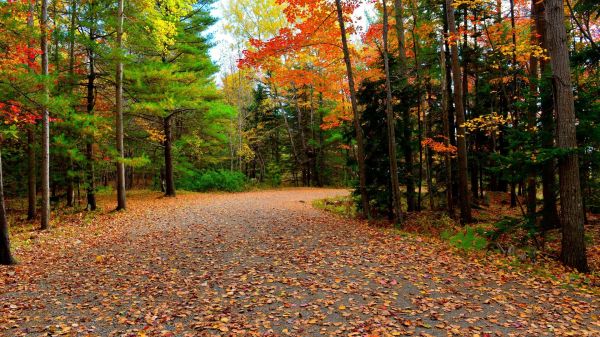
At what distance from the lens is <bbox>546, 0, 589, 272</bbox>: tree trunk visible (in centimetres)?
672

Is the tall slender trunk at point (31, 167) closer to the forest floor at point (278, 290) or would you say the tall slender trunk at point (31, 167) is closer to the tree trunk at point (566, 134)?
the forest floor at point (278, 290)

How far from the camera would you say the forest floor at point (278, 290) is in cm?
469

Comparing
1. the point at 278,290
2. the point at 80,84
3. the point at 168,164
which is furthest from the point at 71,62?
the point at 278,290

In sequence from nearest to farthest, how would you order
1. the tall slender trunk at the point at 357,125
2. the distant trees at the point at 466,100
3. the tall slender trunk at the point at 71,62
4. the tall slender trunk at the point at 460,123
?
the distant trees at the point at 466,100 < the tall slender trunk at the point at 460,123 < the tall slender trunk at the point at 357,125 < the tall slender trunk at the point at 71,62

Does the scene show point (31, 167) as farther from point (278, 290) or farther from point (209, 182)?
point (209, 182)

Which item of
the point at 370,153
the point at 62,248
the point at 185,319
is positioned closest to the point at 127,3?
the point at 62,248

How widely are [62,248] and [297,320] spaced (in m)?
7.73

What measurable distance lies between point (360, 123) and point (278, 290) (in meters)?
8.61

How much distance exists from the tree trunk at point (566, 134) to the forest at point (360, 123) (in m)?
0.03

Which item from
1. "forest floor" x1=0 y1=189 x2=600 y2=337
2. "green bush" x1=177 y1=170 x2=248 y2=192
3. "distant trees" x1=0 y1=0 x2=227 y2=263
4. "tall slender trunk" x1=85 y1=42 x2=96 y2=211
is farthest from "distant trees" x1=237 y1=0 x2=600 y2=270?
"green bush" x1=177 y1=170 x2=248 y2=192

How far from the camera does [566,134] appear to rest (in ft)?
22.2

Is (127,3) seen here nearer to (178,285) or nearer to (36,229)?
(36,229)

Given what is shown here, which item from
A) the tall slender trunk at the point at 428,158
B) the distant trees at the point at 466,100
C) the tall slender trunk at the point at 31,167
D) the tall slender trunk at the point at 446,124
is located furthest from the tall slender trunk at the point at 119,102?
the tall slender trunk at the point at 428,158

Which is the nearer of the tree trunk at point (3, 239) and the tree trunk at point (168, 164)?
the tree trunk at point (3, 239)
